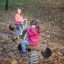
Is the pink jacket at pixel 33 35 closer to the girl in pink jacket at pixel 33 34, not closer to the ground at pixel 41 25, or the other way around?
the girl in pink jacket at pixel 33 34

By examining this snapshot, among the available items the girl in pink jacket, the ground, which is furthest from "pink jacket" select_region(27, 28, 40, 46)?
the ground

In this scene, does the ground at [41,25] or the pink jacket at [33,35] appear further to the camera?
the ground at [41,25]

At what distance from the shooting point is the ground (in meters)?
11.9

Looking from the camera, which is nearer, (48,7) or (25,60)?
(25,60)

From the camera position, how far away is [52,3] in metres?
30.4

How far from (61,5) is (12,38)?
14.8 meters

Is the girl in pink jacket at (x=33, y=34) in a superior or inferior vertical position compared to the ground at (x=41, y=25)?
superior

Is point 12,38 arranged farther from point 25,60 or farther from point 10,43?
point 25,60

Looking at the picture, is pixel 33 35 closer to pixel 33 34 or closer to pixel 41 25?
pixel 33 34

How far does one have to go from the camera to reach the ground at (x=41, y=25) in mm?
11875

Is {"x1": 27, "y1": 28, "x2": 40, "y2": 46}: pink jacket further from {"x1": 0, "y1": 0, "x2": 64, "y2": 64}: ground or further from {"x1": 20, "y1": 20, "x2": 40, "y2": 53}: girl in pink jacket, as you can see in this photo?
{"x1": 0, "y1": 0, "x2": 64, "y2": 64}: ground

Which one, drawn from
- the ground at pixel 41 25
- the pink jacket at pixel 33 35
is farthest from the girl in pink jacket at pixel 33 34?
the ground at pixel 41 25

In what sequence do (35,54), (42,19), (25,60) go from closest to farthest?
(35,54) → (25,60) → (42,19)

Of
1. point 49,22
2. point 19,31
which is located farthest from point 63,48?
point 49,22
